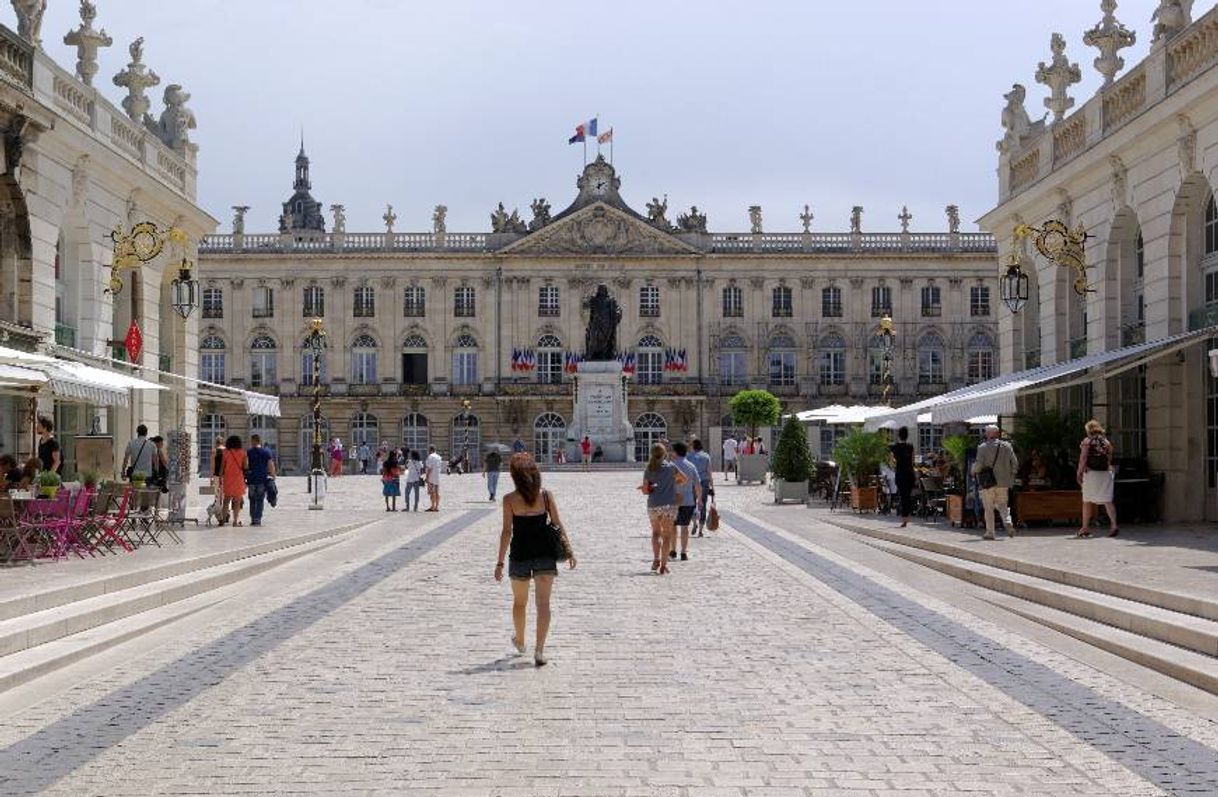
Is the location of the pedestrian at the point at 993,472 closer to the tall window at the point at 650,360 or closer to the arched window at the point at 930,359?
the tall window at the point at 650,360

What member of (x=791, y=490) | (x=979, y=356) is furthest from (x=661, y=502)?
(x=979, y=356)

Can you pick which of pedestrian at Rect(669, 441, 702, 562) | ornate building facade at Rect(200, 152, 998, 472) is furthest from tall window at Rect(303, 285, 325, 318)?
pedestrian at Rect(669, 441, 702, 562)

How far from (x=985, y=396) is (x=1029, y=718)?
1449cm

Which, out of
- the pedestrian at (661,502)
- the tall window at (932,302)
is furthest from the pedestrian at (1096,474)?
the tall window at (932,302)

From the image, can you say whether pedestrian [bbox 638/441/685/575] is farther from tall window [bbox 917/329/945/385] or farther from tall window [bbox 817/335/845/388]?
tall window [bbox 917/329/945/385]

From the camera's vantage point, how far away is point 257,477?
24875 millimetres

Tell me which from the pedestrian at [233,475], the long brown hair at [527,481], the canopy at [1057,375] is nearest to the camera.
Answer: the long brown hair at [527,481]

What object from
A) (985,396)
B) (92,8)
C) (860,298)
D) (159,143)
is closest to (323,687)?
(985,396)

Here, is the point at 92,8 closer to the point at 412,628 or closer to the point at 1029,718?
the point at 412,628

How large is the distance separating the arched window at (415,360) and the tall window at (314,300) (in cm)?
482

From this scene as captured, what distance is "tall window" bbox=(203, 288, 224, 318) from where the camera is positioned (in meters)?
83.1

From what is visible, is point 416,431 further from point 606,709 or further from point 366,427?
point 606,709

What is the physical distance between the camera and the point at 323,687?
943 cm

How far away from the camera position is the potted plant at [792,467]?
1363 inches
